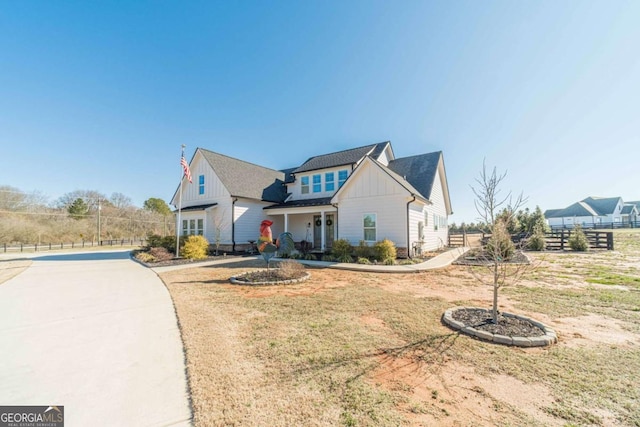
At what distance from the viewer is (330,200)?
52.6ft

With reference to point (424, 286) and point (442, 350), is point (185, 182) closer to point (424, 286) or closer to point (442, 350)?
point (424, 286)

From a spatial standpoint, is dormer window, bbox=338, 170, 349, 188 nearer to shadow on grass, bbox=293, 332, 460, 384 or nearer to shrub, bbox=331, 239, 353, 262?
shrub, bbox=331, 239, 353, 262

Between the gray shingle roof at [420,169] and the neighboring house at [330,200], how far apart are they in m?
0.07

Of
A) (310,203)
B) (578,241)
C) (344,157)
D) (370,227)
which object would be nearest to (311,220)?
(310,203)

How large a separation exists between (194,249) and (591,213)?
74.1m

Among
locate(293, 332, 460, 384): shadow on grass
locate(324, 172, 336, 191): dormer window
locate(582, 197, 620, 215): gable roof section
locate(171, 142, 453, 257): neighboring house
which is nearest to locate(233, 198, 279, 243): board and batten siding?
locate(171, 142, 453, 257): neighboring house

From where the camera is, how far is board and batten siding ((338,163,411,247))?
13602 mm

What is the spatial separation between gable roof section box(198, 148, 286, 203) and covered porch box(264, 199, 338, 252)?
1.89m

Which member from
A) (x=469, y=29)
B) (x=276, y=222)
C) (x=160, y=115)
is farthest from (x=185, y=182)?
(x=469, y=29)

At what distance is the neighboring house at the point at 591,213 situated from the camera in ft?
164

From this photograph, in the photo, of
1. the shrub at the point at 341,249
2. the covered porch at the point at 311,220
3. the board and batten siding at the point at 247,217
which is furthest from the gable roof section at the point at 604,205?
the board and batten siding at the point at 247,217

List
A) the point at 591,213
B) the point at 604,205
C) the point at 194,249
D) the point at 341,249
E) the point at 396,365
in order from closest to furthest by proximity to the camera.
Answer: the point at 396,365, the point at 341,249, the point at 194,249, the point at 591,213, the point at 604,205

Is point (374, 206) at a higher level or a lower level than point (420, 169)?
lower

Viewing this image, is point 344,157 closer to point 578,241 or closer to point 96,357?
point 96,357
